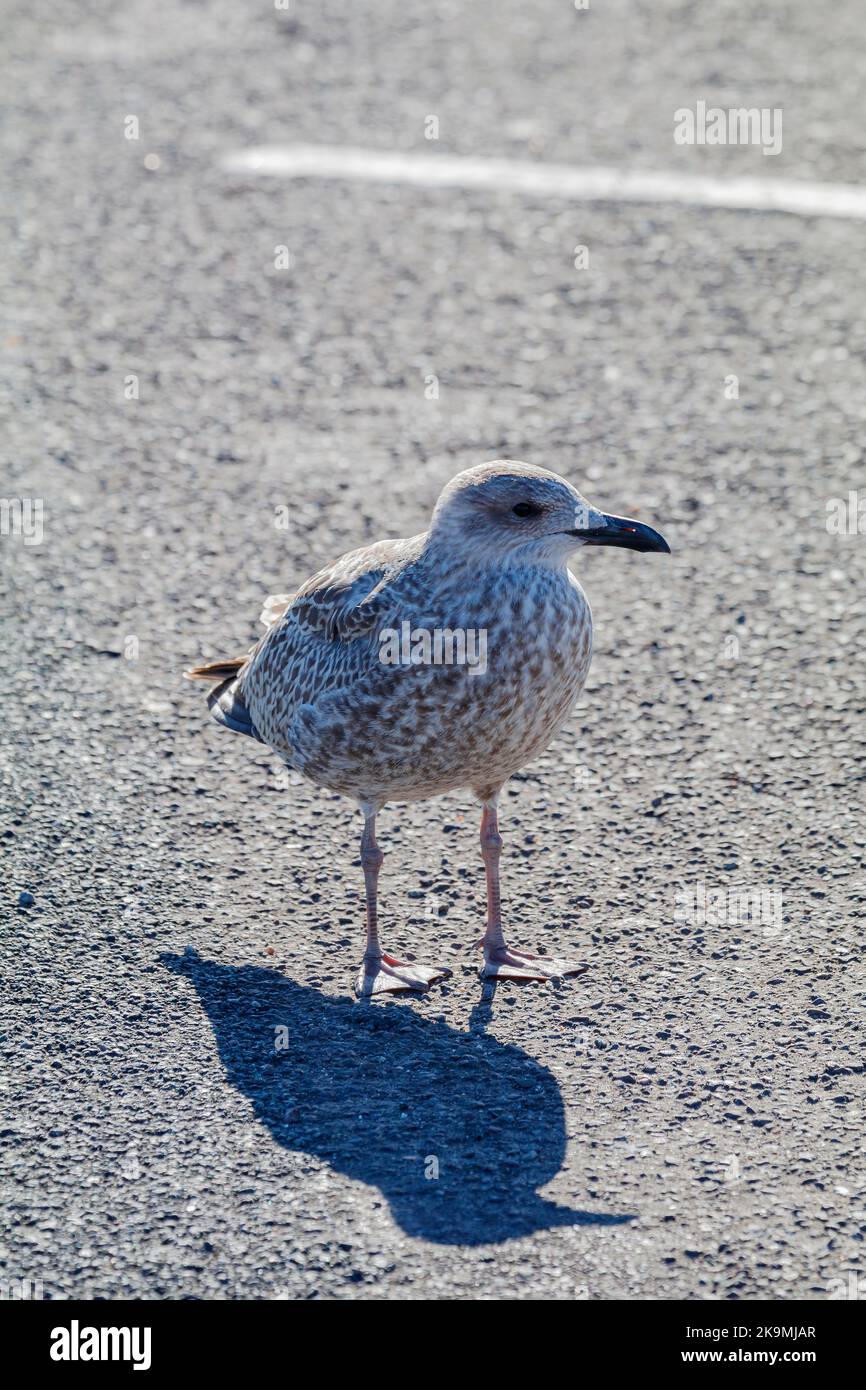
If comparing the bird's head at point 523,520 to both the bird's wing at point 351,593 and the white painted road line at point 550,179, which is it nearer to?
the bird's wing at point 351,593

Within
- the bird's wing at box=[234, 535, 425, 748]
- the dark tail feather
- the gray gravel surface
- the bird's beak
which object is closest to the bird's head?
the bird's beak

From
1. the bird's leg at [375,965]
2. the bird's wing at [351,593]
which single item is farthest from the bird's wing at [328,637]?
the bird's leg at [375,965]

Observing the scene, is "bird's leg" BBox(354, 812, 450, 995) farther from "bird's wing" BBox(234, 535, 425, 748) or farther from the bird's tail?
the bird's tail

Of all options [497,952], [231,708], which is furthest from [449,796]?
[497,952]

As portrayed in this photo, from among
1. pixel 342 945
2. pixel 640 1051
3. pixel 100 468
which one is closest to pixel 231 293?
pixel 100 468

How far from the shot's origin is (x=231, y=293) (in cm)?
1078

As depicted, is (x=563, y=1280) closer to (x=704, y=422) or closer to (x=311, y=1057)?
(x=311, y=1057)

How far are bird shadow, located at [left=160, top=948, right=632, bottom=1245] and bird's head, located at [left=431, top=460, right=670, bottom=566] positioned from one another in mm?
1596

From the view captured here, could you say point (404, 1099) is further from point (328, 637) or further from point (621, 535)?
point (621, 535)

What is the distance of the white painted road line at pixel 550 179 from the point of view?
11586mm

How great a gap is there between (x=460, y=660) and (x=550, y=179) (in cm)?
790

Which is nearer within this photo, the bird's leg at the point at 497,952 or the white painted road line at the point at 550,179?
the bird's leg at the point at 497,952

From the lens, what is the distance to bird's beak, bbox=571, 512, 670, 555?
5.31 meters

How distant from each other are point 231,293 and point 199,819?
5.48 metres
